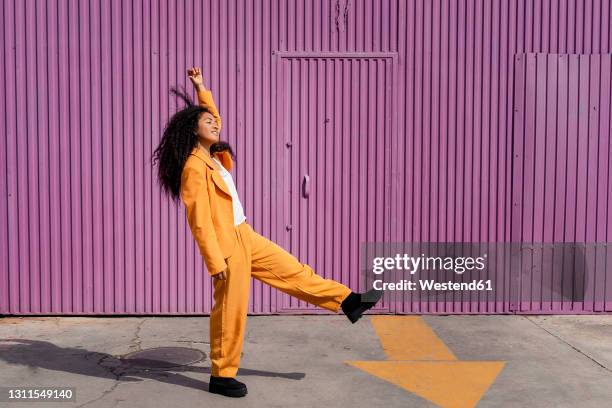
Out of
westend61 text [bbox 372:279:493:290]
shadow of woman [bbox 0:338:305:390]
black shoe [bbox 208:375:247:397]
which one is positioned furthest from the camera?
westend61 text [bbox 372:279:493:290]

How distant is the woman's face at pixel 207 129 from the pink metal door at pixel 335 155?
1988 millimetres

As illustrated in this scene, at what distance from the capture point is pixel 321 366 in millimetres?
4938

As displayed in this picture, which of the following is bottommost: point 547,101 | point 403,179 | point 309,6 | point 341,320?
point 341,320

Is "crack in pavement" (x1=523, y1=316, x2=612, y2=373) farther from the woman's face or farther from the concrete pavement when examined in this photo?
the woman's face

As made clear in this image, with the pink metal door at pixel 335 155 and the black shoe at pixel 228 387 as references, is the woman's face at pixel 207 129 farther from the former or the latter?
the pink metal door at pixel 335 155

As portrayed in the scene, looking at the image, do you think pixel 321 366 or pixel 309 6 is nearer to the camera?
pixel 321 366

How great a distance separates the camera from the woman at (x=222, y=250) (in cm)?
417

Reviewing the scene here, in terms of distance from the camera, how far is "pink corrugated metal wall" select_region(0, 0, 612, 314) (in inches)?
250

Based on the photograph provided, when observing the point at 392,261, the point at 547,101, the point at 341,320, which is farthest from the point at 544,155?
the point at 341,320

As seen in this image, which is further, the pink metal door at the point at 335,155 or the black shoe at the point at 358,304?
the pink metal door at the point at 335,155

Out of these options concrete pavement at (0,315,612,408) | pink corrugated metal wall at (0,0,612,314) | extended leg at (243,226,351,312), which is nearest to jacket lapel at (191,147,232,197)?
extended leg at (243,226,351,312)

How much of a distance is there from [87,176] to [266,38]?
2.22 metres

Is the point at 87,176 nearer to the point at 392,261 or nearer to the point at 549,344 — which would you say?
the point at 392,261

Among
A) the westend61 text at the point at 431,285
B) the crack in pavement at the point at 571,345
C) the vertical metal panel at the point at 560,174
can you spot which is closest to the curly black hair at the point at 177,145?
the westend61 text at the point at 431,285
